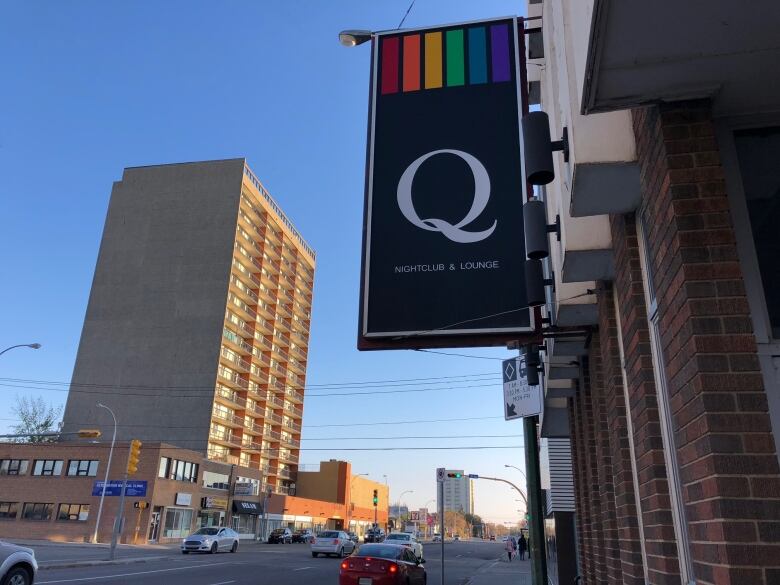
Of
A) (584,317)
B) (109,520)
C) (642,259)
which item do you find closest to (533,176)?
(642,259)

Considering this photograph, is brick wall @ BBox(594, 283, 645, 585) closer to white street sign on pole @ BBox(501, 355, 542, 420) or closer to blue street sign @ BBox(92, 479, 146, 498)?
white street sign on pole @ BBox(501, 355, 542, 420)

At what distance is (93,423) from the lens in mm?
63031

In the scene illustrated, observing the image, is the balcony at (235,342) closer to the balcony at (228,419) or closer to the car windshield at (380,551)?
the balcony at (228,419)

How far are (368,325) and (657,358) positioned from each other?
128 inches

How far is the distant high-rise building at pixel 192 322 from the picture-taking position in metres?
63.3

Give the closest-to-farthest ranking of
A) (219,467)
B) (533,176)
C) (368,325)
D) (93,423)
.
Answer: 1. (533,176)
2. (368,325)
3. (219,467)
4. (93,423)

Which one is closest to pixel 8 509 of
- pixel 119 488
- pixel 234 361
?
pixel 119 488

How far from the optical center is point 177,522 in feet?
163

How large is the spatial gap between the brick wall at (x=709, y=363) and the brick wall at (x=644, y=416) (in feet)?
2.66

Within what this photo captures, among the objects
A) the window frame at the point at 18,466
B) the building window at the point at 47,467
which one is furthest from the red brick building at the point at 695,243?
the window frame at the point at 18,466

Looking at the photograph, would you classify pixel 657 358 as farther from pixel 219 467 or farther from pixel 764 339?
pixel 219 467

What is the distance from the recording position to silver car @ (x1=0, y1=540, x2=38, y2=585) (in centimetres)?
1009

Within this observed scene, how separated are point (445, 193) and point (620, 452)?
10.8 ft

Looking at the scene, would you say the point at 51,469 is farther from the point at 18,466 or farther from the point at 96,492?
the point at 96,492
